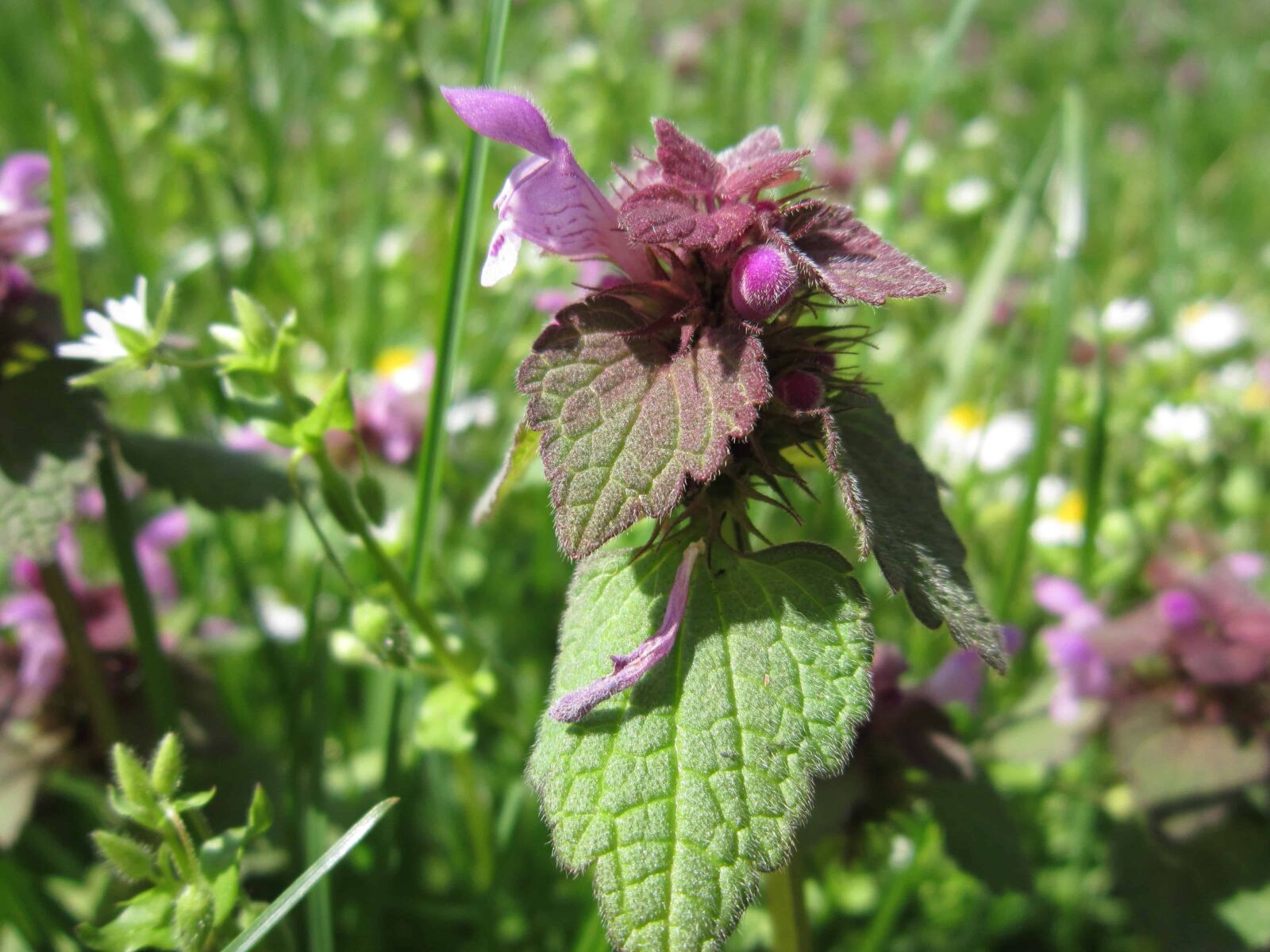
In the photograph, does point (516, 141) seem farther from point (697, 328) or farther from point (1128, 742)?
point (1128, 742)

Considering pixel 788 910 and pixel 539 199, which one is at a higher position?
pixel 539 199

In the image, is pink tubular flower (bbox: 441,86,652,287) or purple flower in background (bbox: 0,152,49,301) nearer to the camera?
pink tubular flower (bbox: 441,86,652,287)

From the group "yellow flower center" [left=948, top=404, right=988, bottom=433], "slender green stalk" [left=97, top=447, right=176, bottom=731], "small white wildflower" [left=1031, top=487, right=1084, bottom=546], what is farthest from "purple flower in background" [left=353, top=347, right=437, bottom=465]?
"yellow flower center" [left=948, top=404, right=988, bottom=433]

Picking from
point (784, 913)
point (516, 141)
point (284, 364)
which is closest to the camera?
point (516, 141)

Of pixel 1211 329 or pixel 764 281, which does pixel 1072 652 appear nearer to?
pixel 764 281

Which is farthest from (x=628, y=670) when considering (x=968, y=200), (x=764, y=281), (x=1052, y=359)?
(x=968, y=200)

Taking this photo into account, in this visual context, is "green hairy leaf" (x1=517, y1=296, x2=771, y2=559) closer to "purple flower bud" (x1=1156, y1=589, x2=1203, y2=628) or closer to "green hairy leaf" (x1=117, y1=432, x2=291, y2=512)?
"green hairy leaf" (x1=117, y1=432, x2=291, y2=512)

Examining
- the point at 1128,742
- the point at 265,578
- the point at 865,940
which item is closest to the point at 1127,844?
the point at 1128,742
